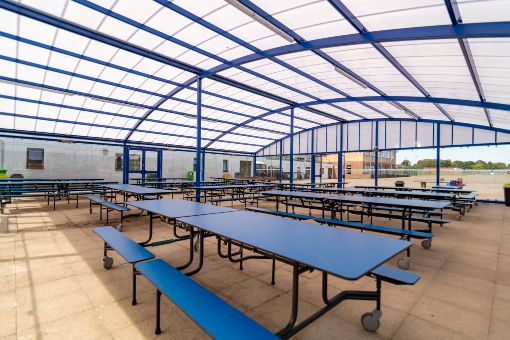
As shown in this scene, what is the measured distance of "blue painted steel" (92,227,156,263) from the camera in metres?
2.70

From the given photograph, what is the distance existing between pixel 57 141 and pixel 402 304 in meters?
16.4

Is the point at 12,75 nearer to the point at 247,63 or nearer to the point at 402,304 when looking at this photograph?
the point at 247,63

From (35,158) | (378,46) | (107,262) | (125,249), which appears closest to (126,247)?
(125,249)

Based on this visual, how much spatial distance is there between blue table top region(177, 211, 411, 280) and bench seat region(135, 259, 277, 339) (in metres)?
0.46

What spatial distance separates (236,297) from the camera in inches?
112

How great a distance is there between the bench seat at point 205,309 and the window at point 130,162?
15.8 m

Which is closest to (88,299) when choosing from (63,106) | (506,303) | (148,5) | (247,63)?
(506,303)

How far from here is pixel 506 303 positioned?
9.16ft

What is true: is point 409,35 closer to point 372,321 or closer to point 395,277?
point 395,277

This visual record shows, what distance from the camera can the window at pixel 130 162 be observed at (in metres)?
16.3

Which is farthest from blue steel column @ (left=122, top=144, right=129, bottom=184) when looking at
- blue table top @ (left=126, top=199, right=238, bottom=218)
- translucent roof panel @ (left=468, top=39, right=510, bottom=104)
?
translucent roof panel @ (left=468, top=39, right=510, bottom=104)

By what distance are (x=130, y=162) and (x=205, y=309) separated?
17.1 m

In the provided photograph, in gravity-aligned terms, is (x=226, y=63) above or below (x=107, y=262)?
above

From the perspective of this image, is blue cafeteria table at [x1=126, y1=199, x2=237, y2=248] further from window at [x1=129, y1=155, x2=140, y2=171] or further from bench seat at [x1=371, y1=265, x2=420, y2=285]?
window at [x1=129, y1=155, x2=140, y2=171]
